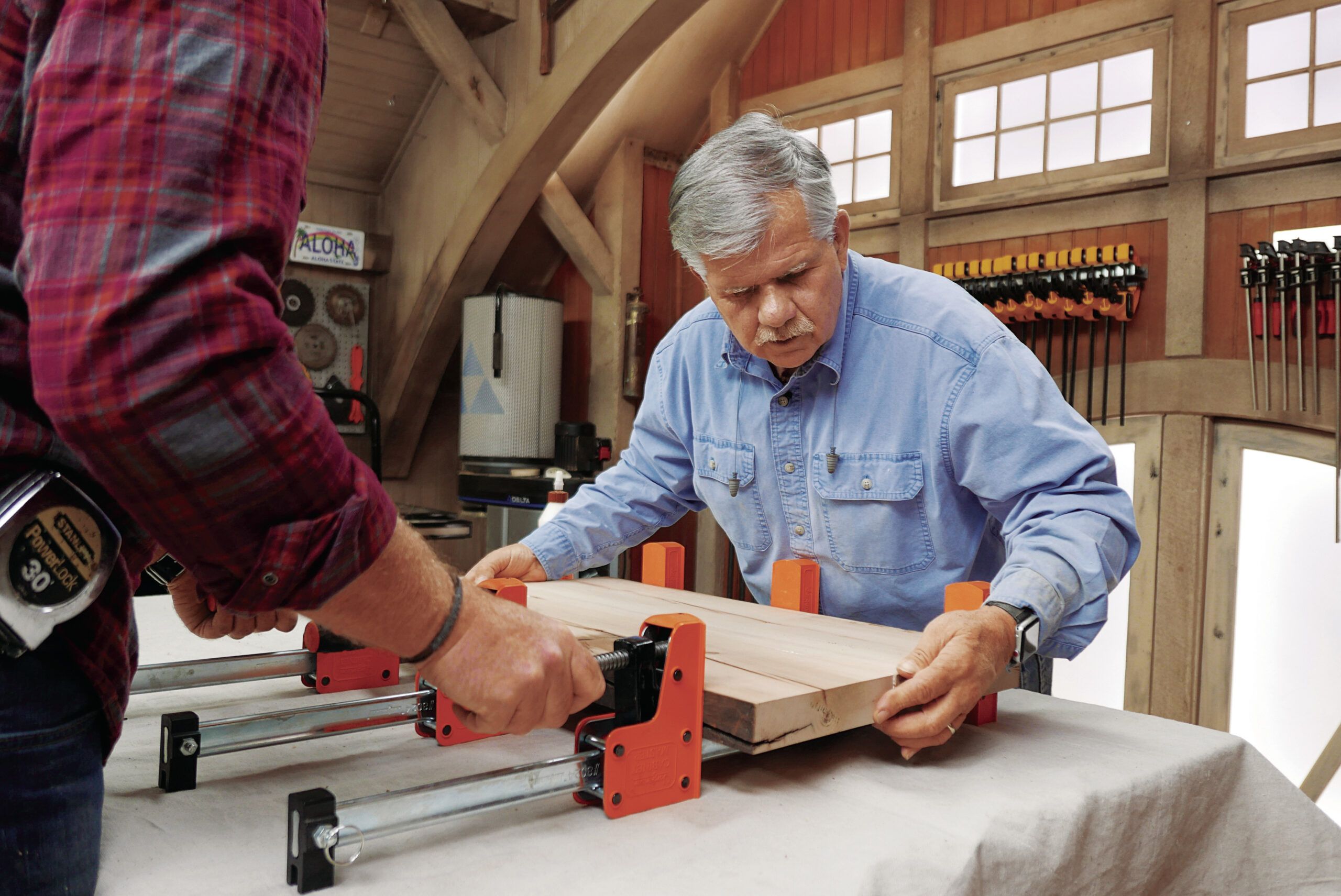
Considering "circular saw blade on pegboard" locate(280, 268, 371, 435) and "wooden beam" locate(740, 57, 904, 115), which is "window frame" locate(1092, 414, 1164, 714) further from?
"circular saw blade on pegboard" locate(280, 268, 371, 435)

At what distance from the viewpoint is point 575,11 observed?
4.19 meters

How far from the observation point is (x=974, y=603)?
1186 mm

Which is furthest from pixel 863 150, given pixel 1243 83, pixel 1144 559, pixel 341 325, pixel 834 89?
pixel 341 325

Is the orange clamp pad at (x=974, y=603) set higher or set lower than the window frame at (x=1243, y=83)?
lower

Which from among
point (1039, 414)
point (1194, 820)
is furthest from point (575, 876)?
point (1039, 414)

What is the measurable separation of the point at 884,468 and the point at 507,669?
0.97 m

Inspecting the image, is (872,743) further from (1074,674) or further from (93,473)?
→ (1074,674)

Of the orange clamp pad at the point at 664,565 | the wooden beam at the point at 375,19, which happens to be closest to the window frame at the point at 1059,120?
the wooden beam at the point at 375,19

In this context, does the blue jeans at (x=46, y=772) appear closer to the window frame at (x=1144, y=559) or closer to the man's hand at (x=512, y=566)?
the man's hand at (x=512, y=566)

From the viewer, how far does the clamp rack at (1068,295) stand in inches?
141

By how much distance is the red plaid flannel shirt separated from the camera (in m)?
0.52

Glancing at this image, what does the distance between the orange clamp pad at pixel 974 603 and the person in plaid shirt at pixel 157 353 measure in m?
0.75

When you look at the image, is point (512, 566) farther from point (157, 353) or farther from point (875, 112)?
point (875, 112)

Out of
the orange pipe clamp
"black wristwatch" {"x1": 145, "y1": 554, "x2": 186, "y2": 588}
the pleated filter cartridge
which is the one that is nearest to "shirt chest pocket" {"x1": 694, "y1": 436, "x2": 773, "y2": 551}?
the orange pipe clamp
